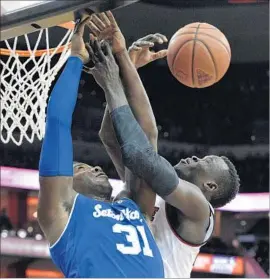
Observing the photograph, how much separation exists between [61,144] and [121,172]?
407mm

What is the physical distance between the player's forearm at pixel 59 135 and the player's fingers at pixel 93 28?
0.74 feet

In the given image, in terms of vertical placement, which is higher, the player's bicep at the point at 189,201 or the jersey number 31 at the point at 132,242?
the player's bicep at the point at 189,201

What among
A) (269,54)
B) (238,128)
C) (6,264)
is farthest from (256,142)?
(6,264)

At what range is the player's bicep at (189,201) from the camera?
1521mm

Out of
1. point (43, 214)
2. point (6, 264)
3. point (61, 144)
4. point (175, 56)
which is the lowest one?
point (6, 264)

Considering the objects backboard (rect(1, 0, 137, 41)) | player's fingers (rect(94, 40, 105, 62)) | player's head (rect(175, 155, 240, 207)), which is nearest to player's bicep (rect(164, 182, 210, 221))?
player's head (rect(175, 155, 240, 207))

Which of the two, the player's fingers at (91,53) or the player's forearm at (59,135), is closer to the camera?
the player's forearm at (59,135)

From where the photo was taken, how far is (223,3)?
3.75 meters

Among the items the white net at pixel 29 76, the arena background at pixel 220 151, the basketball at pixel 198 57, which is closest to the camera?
the basketball at pixel 198 57

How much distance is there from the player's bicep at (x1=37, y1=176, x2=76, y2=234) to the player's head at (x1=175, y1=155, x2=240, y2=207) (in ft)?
1.23

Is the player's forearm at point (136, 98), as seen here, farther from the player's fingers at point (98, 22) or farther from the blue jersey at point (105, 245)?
the blue jersey at point (105, 245)

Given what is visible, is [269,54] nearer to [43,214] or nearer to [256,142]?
[256,142]

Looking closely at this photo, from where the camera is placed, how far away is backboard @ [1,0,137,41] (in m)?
1.54

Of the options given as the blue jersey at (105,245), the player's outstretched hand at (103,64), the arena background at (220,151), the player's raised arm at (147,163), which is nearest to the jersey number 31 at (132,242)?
the blue jersey at (105,245)
